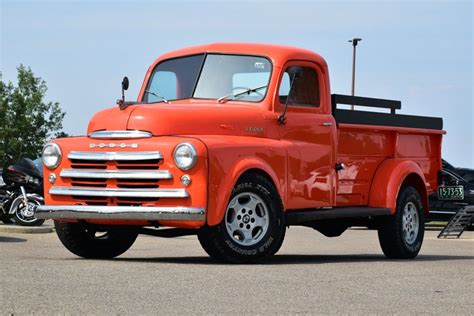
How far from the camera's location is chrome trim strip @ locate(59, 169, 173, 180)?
10.7 metres

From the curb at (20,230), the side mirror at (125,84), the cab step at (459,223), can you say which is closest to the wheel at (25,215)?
the curb at (20,230)

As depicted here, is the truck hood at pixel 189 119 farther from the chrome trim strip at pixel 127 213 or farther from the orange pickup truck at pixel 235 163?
the chrome trim strip at pixel 127 213

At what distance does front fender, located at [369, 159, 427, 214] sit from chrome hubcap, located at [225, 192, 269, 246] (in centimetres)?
263

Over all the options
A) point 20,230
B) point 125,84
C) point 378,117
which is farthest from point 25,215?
point 125,84

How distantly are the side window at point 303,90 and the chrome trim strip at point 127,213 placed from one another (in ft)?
7.24

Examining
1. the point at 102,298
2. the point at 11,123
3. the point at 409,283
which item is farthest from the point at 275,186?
the point at 11,123

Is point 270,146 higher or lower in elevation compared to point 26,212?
higher

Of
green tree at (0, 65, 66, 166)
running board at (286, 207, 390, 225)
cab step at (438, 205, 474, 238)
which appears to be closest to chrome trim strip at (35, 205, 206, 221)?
running board at (286, 207, 390, 225)

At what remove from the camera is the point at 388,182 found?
13453 millimetres

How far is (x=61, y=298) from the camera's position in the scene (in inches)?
306

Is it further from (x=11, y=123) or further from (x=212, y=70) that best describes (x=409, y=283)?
(x=11, y=123)

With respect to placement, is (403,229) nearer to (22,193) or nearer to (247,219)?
(247,219)

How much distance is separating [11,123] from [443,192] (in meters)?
73.8

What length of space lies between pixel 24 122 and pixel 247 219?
76029 mm
